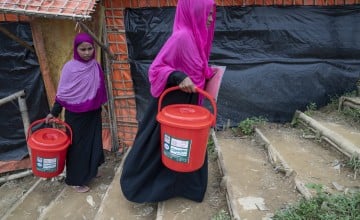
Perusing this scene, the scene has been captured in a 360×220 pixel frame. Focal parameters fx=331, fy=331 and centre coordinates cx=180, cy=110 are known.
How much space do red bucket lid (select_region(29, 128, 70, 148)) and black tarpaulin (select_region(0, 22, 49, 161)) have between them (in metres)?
1.62

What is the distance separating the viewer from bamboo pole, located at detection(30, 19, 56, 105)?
455cm

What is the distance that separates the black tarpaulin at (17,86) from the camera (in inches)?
187

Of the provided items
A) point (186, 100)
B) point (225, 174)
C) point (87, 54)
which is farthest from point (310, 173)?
point (87, 54)

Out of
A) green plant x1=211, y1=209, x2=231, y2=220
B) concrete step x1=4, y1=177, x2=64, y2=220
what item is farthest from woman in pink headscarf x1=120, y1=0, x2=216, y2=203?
concrete step x1=4, y1=177, x2=64, y2=220

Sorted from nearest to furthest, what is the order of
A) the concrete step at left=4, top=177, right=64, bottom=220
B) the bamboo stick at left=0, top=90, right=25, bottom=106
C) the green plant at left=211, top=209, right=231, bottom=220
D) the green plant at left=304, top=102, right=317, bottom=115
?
the green plant at left=211, top=209, right=231, bottom=220
the concrete step at left=4, top=177, right=64, bottom=220
the bamboo stick at left=0, top=90, right=25, bottom=106
the green plant at left=304, top=102, right=317, bottom=115

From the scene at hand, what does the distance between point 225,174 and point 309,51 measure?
2.39 meters

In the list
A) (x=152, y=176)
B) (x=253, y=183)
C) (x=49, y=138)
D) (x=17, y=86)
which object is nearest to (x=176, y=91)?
(x=152, y=176)

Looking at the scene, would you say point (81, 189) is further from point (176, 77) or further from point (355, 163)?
point (355, 163)

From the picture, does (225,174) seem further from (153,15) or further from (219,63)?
(153,15)

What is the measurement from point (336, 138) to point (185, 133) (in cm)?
198

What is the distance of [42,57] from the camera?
183 inches

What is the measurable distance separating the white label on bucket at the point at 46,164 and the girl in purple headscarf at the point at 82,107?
211 millimetres

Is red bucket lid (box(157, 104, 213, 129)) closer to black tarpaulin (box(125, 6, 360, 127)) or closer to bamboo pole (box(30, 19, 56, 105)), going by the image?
black tarpaulin (box(125, 6, 360, 127))

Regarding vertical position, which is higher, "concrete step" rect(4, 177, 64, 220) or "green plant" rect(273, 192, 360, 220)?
"green plant" rect(273, 192, 360, 220)
